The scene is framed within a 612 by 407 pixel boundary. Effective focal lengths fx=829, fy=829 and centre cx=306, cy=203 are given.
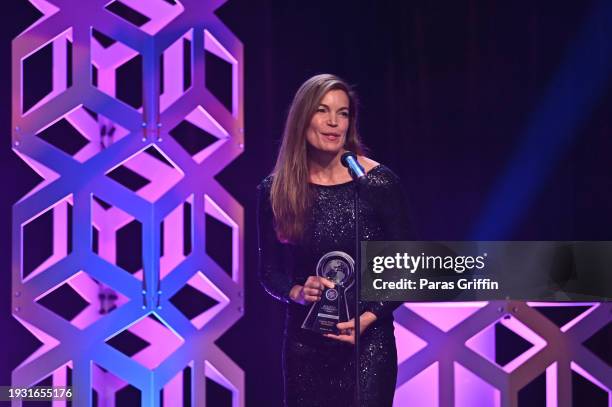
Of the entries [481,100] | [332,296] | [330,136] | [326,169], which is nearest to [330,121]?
[330,136]

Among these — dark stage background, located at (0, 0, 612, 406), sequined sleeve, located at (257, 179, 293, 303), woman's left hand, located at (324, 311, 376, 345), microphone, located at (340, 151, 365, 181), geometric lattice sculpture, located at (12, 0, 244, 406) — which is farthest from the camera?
dark stage background, located at (0, 0, 612, 406)

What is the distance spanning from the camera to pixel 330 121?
312cm

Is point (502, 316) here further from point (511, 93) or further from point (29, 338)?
point (29, 338)

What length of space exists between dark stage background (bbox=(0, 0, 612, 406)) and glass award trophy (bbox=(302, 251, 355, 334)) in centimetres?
127

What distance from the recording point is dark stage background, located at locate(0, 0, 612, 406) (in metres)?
4.20

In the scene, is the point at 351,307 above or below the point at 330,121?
below

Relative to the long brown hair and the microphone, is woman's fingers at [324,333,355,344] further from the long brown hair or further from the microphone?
the microphone

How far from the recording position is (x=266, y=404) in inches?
163

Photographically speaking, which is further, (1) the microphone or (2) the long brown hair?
(2) the long brown hair

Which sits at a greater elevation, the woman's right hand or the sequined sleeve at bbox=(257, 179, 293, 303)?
the sequined sleeve at bbox=(257, 179, 293, 303)

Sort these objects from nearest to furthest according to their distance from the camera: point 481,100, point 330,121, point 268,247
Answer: point 330,121 < point 268,247 < point 481,100

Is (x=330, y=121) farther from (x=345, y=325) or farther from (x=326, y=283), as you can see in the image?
(x=345, y=325)

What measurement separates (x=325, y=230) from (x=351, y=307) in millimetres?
300

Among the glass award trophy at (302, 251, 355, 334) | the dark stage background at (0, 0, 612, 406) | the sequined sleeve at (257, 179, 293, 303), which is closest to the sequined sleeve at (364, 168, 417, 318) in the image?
the glass award trophy at (302, 251, 355, 334)
